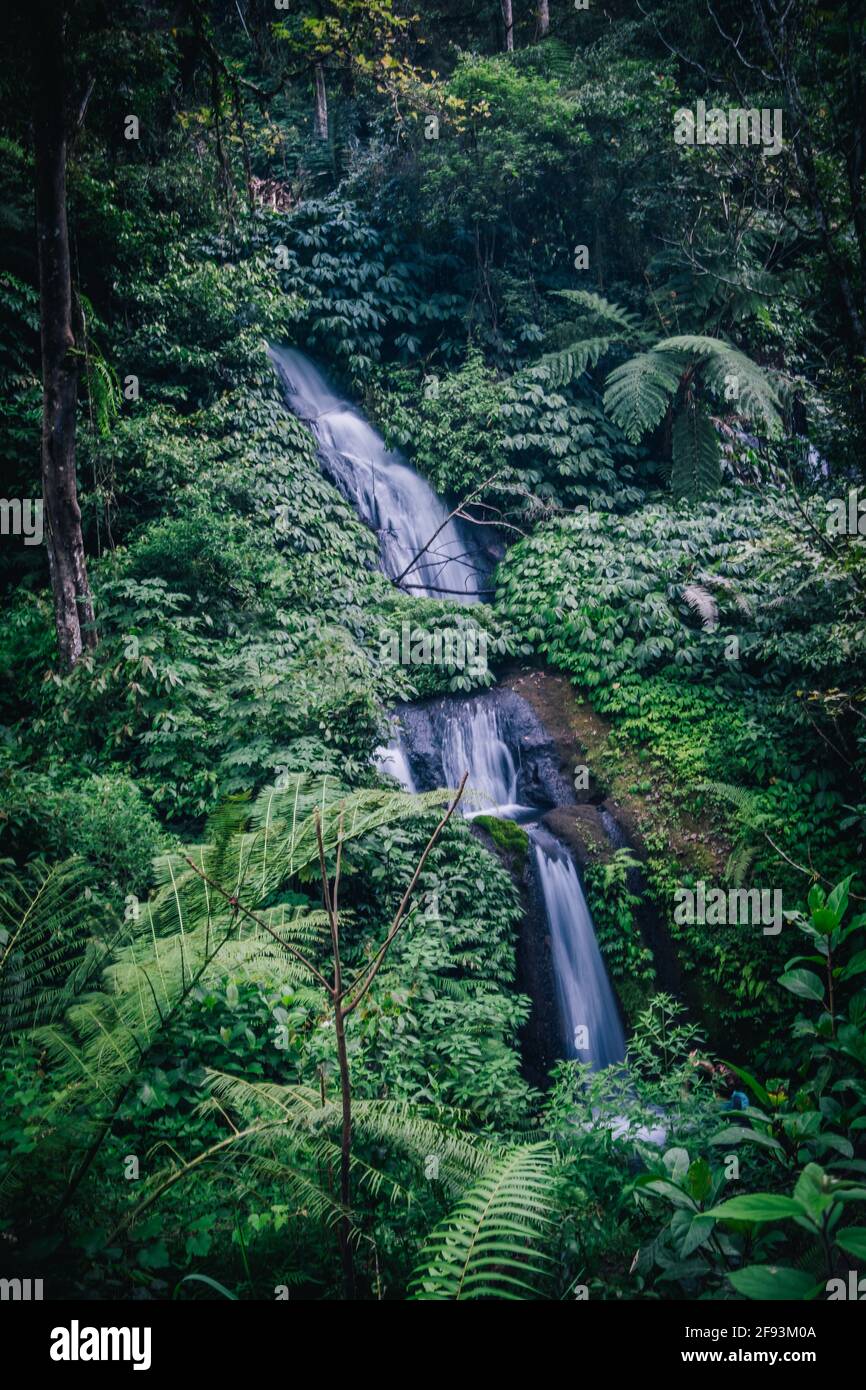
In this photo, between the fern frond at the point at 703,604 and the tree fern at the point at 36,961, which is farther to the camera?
the fern frond at the point at 703,604

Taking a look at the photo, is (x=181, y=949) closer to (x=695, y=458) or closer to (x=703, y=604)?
(x=703, y=604)

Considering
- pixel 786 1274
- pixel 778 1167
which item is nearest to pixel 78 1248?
pixel 786 1274

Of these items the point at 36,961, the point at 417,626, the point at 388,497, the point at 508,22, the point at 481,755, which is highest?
the point at 508,22

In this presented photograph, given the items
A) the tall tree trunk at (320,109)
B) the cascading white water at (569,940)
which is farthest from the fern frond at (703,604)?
the tall tree trunk at (320,109)

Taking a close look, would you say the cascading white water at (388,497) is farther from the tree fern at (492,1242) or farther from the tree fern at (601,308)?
the tree fern at (492,1242)

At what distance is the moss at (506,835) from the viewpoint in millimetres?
6727

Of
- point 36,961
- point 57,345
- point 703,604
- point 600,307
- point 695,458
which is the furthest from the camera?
point 600,307

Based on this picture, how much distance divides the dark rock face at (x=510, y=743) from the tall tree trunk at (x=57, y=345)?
3.32m

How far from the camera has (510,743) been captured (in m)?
8.41

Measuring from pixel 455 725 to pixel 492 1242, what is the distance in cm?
627

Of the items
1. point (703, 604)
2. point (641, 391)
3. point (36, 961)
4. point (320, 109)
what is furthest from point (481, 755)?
point (320, 109)

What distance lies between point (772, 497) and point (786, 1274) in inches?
396

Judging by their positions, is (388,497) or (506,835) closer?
(506,835)

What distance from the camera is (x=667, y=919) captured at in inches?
263
